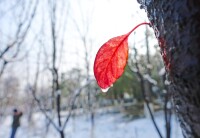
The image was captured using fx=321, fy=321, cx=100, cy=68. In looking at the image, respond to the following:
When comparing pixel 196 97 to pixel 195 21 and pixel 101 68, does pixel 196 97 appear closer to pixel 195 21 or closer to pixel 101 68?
pixel 195 21

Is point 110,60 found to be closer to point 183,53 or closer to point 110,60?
point 110,60

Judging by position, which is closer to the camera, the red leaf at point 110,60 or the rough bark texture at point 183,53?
the rough bark texture at point 183,53

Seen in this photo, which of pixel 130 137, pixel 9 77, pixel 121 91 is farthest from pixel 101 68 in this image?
pixel 9 77

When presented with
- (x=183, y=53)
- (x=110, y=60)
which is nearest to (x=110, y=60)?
(x=110, y=60)

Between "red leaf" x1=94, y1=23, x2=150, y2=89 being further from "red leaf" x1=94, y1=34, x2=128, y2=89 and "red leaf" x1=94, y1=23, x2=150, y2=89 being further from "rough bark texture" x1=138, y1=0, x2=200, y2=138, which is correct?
"rough bark texture" x1=138, y1=0, x2=200, y2=138

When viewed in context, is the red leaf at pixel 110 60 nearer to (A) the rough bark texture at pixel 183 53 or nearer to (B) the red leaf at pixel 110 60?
(B) the red leaf at pixel 110 60

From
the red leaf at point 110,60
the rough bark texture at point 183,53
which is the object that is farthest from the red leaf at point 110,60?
the rough bark texture at point 183,53

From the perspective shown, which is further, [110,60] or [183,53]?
[110,60]
